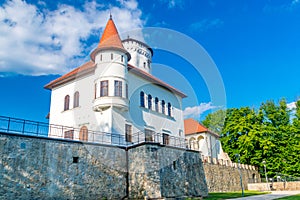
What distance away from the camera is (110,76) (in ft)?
67.6

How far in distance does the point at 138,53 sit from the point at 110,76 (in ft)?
43.8

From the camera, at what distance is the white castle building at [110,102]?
20125 mm

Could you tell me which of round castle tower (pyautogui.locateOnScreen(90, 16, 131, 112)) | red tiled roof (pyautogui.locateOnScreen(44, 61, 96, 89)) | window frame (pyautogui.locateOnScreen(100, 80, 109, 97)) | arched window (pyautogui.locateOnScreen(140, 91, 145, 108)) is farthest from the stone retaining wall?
red tiled roof (pyautogui.locateOnScreen(44, 61, 96, 89))

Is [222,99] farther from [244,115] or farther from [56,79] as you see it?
[244,115]

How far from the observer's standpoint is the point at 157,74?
31109 millimetres

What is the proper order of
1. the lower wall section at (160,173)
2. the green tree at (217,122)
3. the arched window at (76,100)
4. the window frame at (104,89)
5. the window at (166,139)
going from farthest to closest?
the green tree at (217,122)
the window at (166,139)
the arched window at (76,100)
the window frame at (104,89)
the lower wall section at (160,173)

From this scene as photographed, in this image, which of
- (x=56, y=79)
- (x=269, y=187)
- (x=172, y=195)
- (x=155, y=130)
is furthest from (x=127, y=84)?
(x=269, y=187)

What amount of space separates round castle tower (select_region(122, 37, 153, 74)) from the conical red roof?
8130 millimetres

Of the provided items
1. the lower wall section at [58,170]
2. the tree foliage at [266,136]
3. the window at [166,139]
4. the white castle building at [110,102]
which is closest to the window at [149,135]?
the white castle building at [110,102]

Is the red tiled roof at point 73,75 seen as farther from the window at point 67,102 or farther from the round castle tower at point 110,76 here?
the window at point 67,102

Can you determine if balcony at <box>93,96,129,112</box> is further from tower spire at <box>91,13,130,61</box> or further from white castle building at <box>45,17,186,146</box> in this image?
tower spire at <box>91,13,130,61</box>

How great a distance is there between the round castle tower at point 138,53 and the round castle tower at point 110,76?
1055cm

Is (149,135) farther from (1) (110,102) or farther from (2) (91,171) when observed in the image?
(2) (91,171)

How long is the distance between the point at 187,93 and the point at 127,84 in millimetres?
10205
